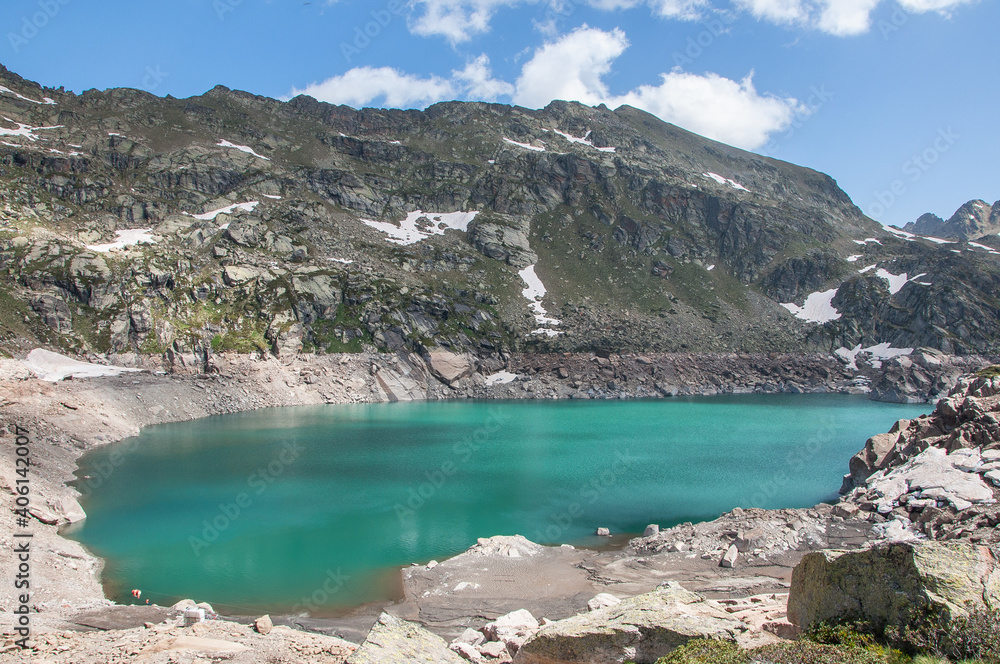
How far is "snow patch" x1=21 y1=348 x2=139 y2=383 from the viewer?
187 feet

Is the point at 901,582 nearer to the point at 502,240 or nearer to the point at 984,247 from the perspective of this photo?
the point at 502,240

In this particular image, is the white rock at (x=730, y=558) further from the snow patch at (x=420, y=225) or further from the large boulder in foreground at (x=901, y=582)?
the snow patch at (x=420, y=225)

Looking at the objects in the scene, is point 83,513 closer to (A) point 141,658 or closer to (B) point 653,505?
(A) point 141,658

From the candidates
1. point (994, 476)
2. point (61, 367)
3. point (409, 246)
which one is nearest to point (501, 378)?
point (409, 246)

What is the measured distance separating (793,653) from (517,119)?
177562 mm

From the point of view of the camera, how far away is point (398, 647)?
29.7 ft

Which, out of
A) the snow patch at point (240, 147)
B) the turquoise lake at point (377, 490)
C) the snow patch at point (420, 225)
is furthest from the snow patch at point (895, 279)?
the snow patch at point (240, 147)

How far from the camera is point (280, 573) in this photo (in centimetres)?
2086

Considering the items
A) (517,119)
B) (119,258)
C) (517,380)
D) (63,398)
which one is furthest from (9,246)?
(517,119)

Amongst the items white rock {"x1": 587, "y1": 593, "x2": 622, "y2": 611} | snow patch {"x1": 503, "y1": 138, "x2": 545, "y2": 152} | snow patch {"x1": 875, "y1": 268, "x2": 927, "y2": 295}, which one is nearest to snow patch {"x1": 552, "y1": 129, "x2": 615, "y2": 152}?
snow patch {"x1": 503, "y1": 138, "x2": 545, "y2": 152}

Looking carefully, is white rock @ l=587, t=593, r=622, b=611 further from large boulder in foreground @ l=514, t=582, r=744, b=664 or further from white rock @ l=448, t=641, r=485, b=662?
large boulder in foreground @ l=514, t=582, r=744, b=664

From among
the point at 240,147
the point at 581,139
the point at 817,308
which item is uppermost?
the point at 581,139

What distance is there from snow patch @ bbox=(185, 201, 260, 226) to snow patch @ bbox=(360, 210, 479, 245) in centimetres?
2314

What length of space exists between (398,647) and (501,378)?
8376cm
